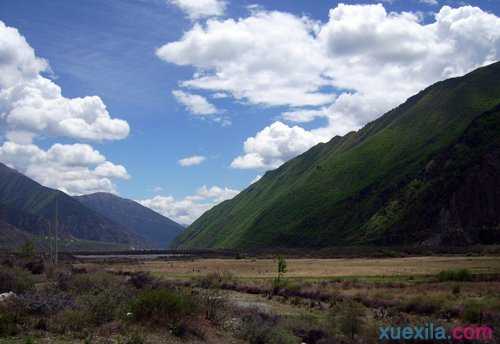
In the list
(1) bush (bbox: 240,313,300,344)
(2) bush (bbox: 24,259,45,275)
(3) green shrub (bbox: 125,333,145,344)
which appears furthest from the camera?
(2) bush (bbox: 24,259,45,275)

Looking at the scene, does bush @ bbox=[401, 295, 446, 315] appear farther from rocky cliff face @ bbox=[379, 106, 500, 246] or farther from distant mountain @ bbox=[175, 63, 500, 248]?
distant mountain @ bbox=[175, 63, 500, 248]

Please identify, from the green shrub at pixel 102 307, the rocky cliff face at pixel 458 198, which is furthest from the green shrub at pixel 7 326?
the rocky cliff face at pixel 458 198

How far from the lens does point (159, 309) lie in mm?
22625

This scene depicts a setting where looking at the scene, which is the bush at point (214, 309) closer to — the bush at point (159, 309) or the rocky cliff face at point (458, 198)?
the bush at point (159, 309)

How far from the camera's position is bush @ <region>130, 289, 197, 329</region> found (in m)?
22.3

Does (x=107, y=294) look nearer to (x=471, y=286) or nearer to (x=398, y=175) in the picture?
(x=471, y=286)

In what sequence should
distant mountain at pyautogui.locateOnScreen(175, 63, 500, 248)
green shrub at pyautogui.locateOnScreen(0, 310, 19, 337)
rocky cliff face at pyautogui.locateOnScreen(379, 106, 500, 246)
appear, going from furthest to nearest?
distant mountain at pyautogui.locateOnScreen(175, 63, 500, 248) < rocky cliff face at pyautogui.locateOnScreen(379, 106, 500, 246) < green shrub at pyautogui.locateOnScreen(0, 310, 19, 337)

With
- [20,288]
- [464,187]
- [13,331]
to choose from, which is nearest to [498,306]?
[13,331]

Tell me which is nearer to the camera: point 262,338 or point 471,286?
point 262,338

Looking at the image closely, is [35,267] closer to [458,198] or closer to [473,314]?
[473,314]

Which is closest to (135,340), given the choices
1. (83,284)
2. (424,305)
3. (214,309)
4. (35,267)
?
(214,309)

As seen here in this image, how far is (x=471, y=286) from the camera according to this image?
4612cm

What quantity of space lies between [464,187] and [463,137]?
26547mm

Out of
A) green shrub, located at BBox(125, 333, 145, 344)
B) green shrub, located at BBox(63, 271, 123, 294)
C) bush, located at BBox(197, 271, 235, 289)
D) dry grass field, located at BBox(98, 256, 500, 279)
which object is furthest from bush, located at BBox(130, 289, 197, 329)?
dry grass field, located at BBox(98, 256, 500, 279)
